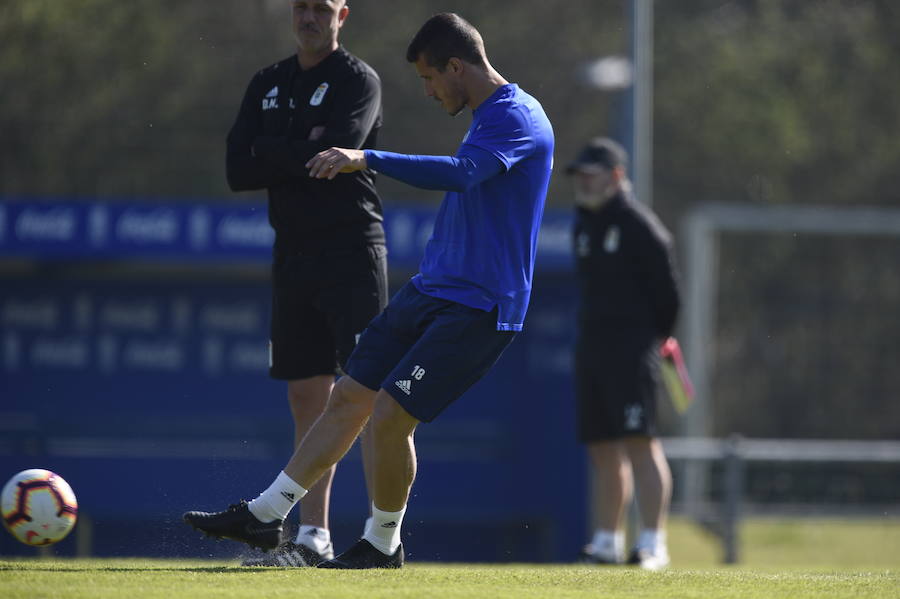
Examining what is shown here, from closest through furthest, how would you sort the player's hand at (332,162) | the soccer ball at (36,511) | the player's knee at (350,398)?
the player's hand at (332,162), the player's knee at (350,398), the soccer ball at (36,511)

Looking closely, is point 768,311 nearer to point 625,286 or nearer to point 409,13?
point 409,13

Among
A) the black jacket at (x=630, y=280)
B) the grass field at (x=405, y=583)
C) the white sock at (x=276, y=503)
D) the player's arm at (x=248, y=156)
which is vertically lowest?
the grass field at (x=405, y=583)

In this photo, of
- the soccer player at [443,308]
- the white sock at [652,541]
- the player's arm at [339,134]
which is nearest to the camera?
the soccer player at [443,308]

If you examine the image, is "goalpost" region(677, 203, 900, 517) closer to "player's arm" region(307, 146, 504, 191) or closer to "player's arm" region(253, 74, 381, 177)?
"player's arm" region(253, 74, 381, 177)

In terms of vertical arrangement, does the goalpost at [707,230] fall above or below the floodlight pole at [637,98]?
below

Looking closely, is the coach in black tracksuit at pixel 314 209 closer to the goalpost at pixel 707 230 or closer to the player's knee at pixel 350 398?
the player's knee at pixel 350 398

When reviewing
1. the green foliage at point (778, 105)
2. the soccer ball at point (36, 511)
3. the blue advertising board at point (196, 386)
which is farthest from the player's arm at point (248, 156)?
the green foliage at point (778, 105)

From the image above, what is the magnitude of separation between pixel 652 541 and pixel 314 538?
2862 mm

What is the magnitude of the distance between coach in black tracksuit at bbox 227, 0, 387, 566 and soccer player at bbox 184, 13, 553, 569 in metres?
0.47

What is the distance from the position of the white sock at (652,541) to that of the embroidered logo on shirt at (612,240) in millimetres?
1632

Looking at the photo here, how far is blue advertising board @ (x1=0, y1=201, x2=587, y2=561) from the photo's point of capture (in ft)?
36.3

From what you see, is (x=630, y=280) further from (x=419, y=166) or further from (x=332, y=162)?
(x=332, y=162)

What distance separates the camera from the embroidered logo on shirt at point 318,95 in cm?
577

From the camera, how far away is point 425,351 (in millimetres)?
5059
